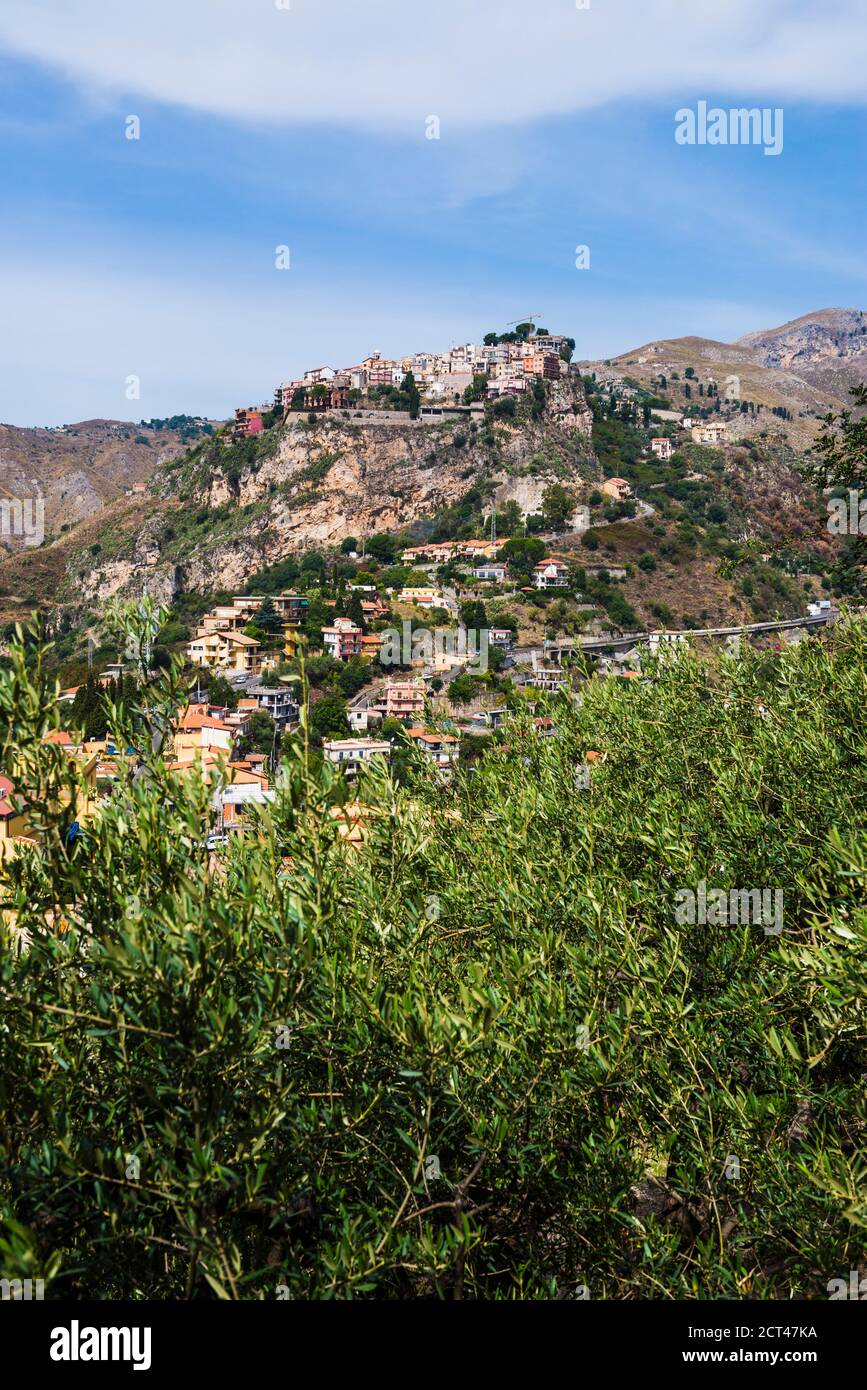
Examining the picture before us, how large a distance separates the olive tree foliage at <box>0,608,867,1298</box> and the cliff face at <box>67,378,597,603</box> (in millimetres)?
97841

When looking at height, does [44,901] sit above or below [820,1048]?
above

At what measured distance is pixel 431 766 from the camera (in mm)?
11039

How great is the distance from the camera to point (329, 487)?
10606 cm

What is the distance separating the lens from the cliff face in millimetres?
103562

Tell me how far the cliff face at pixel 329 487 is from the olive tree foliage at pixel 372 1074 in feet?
321

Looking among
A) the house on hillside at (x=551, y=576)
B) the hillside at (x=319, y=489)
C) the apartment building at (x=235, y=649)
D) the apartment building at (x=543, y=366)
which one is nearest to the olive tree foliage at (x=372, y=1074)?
the apartment building at (x=235, y=649)

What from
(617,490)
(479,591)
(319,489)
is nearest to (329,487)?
(319,489)

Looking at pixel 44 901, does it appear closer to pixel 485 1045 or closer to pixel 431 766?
pixel 485 1045

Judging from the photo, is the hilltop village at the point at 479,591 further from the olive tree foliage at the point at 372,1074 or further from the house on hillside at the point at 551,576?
the olive tree foliage at the point at 372,1074

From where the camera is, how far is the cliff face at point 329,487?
10356 cm

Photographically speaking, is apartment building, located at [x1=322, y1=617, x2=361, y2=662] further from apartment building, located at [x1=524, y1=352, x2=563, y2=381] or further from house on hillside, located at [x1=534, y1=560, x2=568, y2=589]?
apartment building, located at [x1=524, y1=352, x2=563, y2=381]

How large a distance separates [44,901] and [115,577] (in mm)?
109027

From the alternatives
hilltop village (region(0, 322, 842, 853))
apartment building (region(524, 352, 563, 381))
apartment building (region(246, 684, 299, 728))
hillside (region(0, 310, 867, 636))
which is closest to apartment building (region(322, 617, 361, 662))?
hilltop village (region(0, 322, 842, 853))
